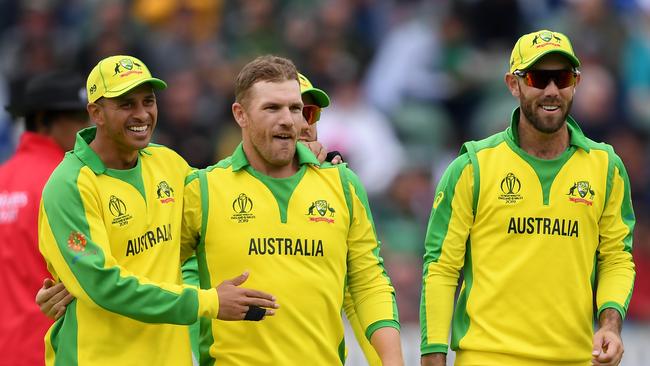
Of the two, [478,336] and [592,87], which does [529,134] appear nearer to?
[478,336]

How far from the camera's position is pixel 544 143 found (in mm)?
7402

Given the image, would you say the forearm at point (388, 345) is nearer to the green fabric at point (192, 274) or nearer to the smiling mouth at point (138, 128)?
the green fabric at point (192, 274)

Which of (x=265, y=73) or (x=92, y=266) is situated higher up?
(x=265, y=73)

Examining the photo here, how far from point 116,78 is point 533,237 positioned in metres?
2.19

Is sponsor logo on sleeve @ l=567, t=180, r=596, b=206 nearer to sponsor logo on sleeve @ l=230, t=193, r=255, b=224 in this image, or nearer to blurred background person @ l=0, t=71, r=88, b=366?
sponsor logo on sleeve @ l=230, t=193, r=255, b=224

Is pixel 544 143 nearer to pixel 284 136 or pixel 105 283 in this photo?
pixel 284 136

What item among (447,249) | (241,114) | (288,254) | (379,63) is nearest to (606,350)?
(447,249)

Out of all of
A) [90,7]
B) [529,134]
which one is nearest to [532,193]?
[529,134]

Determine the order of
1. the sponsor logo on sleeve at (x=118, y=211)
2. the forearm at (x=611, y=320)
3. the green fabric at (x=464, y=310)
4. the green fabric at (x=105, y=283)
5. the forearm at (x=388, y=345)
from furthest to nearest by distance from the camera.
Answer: the green fabric at (x=464, y=310)
the forearm at (x=611, y=320)
the forearm at (x=388, y=345)
the sponsor logo on sleeve at (x=118, y=211)
the green fabric at (x=105, y=283)

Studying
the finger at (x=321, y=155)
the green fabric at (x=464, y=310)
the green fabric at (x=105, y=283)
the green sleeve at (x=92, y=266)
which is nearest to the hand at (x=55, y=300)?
the green sleeve at (x=92, y=266)

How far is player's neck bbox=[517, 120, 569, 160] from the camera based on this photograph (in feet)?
24.2

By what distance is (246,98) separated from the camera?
6.99 m

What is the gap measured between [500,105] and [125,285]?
8.35m

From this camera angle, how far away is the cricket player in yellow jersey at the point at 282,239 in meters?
6.84
